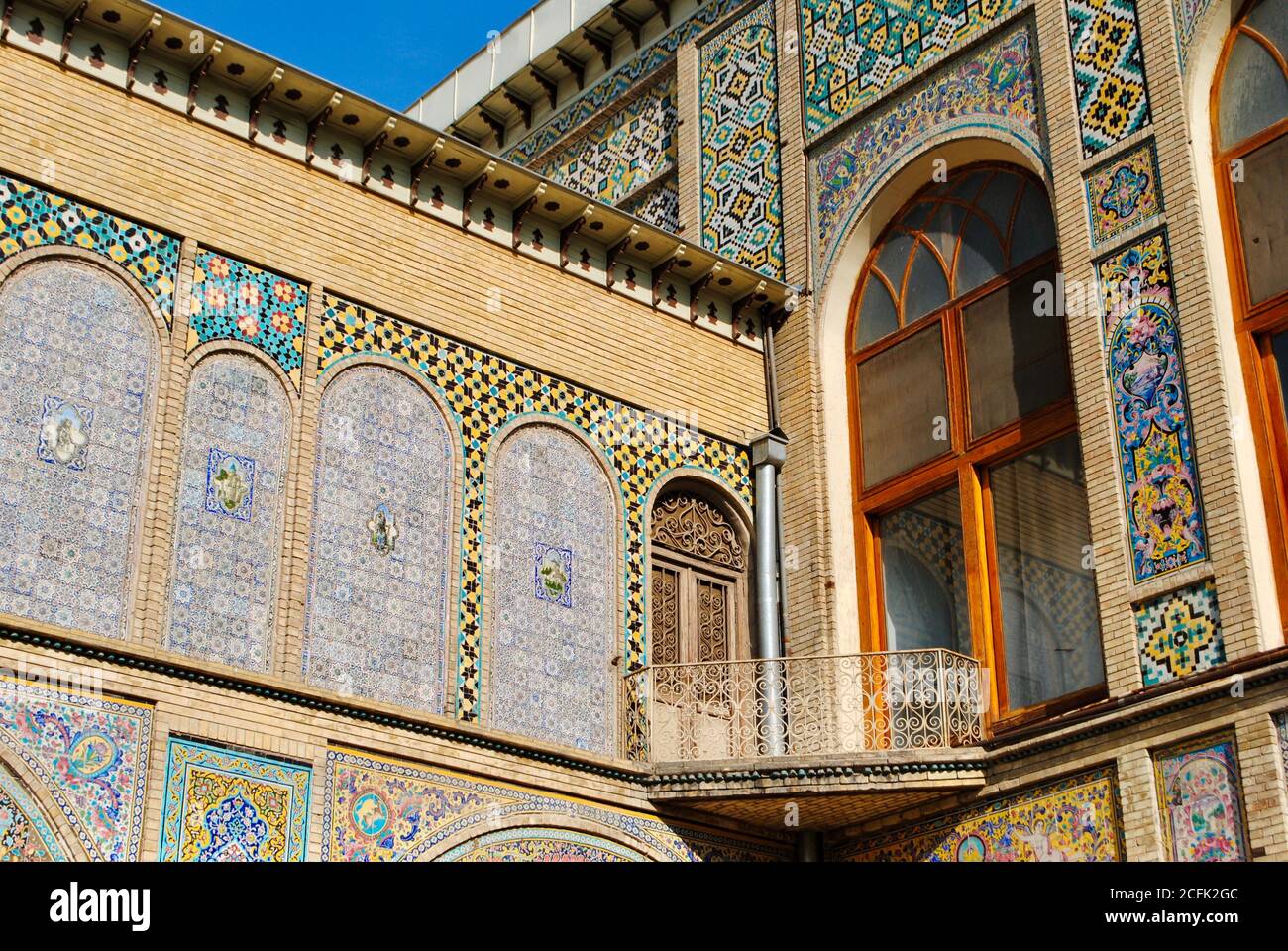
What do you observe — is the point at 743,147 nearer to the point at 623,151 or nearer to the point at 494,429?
the point at 623,151

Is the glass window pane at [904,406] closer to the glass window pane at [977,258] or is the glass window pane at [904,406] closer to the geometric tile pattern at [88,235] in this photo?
the glass window pane at [977,258]

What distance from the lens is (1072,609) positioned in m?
13.2

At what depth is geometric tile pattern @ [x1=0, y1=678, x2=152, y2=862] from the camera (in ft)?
34.9

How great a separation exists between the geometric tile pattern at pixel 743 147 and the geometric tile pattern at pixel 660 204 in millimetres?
521

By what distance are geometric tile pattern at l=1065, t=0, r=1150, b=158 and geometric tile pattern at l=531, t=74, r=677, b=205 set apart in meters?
4.66

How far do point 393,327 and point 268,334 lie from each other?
3.28ft

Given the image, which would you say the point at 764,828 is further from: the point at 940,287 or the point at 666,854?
the point at 940,287

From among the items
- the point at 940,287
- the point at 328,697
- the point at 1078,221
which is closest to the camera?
the point at 328,697

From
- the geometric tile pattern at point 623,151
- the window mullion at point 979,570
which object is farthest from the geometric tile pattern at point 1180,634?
the geometric tile pattern at point 623,151

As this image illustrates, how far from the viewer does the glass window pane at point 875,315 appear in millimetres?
15227

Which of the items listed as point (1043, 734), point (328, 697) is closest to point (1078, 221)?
point (1043, 734)

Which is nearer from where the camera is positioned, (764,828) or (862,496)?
(764,828)

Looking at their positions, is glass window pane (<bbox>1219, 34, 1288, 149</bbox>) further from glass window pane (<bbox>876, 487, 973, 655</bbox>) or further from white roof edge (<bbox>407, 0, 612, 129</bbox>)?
white roof edge (<bbox>407, 0, 612, 129</bbox>)

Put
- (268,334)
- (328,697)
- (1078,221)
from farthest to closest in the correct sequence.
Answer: (1078,221)
(268,334)
(328,697)
